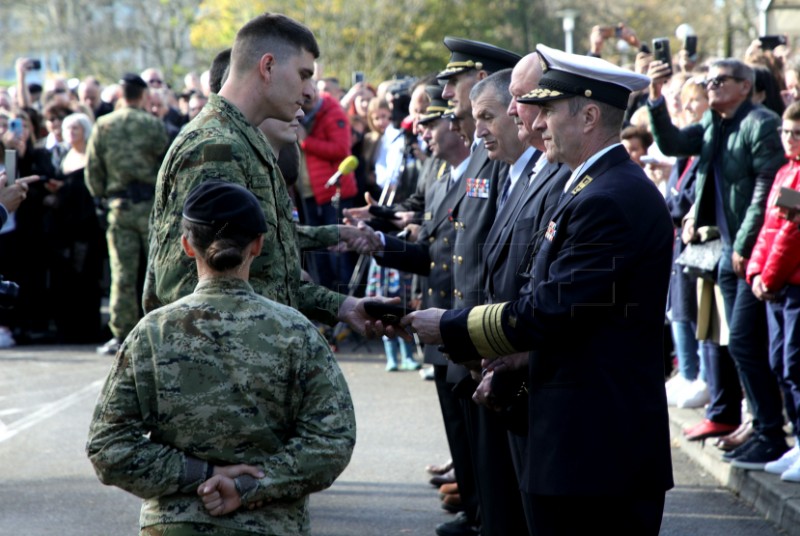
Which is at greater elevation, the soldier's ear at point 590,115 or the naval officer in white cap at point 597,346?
the soldier's ear at point 590,115

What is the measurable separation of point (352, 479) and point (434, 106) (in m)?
2.40

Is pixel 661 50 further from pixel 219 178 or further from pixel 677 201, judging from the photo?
pixel 219 178

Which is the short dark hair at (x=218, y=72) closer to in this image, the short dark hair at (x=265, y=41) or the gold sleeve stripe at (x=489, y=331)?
the short dark hair at (x=265, y=41)

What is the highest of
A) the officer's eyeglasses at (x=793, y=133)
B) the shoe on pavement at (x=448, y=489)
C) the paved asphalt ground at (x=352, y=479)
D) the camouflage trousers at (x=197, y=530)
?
the officer's eyeglasses at (x=793, y=133)

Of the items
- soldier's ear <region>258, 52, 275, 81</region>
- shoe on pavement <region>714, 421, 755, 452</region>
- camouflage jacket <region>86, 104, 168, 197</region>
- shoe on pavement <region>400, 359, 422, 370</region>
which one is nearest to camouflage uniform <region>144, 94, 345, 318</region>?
soldier's ear <region>258, 52, 275, 81</region>

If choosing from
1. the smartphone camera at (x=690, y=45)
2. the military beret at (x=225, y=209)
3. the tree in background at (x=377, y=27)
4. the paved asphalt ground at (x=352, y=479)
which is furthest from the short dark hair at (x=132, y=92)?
the tree in background at (x=377, y=27)

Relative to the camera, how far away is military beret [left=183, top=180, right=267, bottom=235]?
3.12 metres

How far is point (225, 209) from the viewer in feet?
10.3

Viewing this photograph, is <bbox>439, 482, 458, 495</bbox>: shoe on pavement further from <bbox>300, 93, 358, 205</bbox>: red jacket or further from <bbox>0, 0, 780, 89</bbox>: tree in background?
<bbox>0, 0, 780, 89</bbox>: tree in background

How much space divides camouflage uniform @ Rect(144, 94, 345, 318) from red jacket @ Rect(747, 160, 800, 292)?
10.6ft

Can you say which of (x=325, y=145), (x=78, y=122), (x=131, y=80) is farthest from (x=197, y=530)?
(x=78, y=122)

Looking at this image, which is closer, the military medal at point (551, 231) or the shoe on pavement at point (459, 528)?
the military medal at point (551, 231)

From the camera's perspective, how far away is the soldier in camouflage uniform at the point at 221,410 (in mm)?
3055

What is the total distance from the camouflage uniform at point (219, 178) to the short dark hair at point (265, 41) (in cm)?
21
